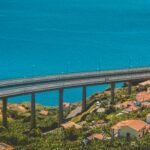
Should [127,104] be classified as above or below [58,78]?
below

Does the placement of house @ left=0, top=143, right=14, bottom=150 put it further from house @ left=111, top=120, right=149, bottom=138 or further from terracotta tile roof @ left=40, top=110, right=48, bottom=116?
terracotta tile roof @ left=40, top=110, right=48, bottom=116

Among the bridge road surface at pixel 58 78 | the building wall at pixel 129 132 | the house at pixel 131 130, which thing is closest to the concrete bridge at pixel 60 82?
the bridge road surface at pixel 58 78

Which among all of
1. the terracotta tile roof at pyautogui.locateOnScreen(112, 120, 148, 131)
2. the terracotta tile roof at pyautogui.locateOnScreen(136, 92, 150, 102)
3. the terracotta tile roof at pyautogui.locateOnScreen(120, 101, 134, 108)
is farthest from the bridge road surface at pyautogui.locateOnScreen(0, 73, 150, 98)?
the terracotta tile roof at pyautogui.locateOnScreen(112, 120, 148, 131)

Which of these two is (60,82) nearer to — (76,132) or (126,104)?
(126,104)

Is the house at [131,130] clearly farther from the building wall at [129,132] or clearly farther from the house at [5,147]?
the house at [5,147]

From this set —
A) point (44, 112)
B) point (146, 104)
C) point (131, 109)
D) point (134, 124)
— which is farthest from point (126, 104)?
point (44, 112)

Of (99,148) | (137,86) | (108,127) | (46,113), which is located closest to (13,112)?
(46,113)

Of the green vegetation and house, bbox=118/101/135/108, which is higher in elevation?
house, bbox=118/101/135/108
